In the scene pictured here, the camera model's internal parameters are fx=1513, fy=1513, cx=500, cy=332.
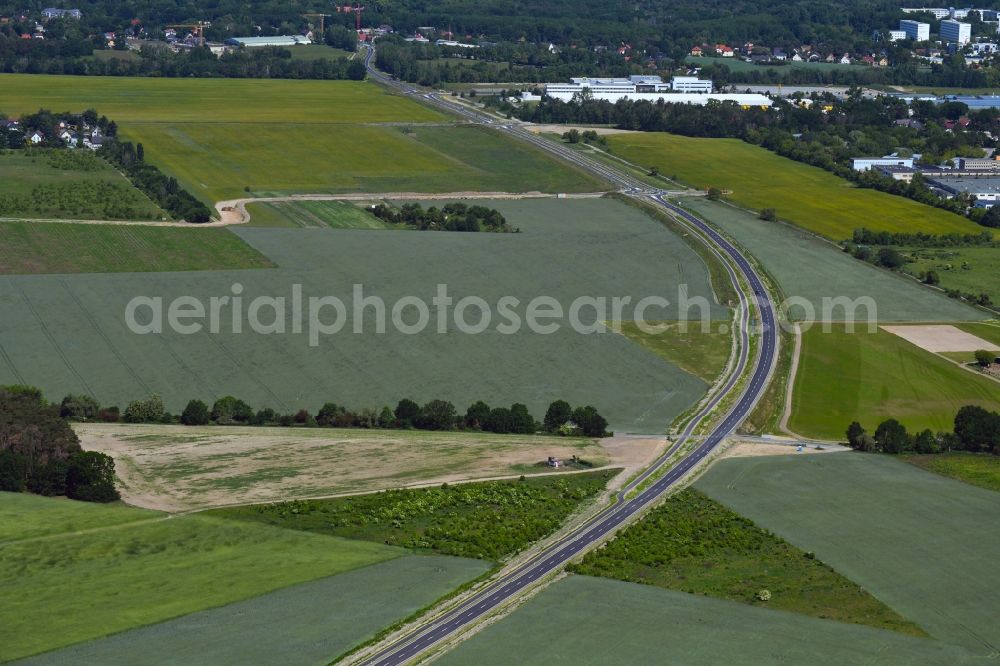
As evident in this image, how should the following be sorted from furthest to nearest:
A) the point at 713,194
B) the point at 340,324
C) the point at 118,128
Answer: the point at 118,128, the point at 713,194, the point at 340,324

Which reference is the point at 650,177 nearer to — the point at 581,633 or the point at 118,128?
the point at 118,128

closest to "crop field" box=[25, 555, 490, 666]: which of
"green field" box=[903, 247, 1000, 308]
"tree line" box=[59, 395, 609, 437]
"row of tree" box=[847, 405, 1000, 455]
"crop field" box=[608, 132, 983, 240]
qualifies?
"tree line" box=[59, 395, 609, 437]

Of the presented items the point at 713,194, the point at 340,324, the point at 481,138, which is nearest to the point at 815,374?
the point at 340,324

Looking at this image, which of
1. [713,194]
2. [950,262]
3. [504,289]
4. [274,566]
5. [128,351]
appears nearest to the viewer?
[274,566]

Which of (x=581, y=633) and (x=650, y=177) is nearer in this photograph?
(x=581, y=633)

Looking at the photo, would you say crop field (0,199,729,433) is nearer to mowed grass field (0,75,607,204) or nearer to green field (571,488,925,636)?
green field (571,488,925,636)

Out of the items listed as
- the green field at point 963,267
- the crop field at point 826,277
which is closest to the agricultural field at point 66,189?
the crop field at point 826,277

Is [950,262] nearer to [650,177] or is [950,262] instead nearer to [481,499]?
[650,177]
